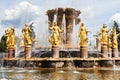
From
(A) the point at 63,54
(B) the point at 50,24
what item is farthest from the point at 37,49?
(B) the point at 50,24

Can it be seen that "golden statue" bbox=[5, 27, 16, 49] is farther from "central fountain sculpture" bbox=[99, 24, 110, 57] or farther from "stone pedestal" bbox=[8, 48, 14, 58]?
"central fountain sculpture" bbox=[99, 24, 110, 57]

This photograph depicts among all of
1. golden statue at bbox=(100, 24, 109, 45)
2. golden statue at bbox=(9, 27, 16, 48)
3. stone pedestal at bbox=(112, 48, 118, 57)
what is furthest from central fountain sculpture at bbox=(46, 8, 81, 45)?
golden statue at bbox=(9, 27, 16, 48)

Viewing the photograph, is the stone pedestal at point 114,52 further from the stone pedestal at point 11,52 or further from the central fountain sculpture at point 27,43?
the stone pedestal at point 11,52

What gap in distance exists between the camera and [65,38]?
2784 centimetres

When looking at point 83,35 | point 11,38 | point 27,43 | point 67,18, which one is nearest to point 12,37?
point 11,38

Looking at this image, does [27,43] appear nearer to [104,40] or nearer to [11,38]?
[11,38]

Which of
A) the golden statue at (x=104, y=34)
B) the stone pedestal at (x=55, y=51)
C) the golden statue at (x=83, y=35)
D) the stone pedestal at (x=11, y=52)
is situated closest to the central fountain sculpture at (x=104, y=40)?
the golden statue at (x=104, y=34)

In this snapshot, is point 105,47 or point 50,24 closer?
point 105,47

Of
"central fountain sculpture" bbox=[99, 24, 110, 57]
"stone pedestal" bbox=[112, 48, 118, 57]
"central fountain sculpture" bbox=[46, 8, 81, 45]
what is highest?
"central fountain sculpture" bbox=[46, 8, 81, 45]

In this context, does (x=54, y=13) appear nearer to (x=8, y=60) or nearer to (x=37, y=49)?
(x=37, y=49)

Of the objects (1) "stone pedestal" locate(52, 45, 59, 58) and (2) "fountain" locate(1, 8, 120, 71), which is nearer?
(2) "fountain" locate(1, 8, 120, 71)

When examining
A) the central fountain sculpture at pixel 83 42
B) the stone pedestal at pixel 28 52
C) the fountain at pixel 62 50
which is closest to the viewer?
the fountain at pixel 62 50

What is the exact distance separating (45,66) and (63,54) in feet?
9.56

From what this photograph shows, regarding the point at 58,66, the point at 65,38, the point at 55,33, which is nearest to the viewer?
the point at 58,66
